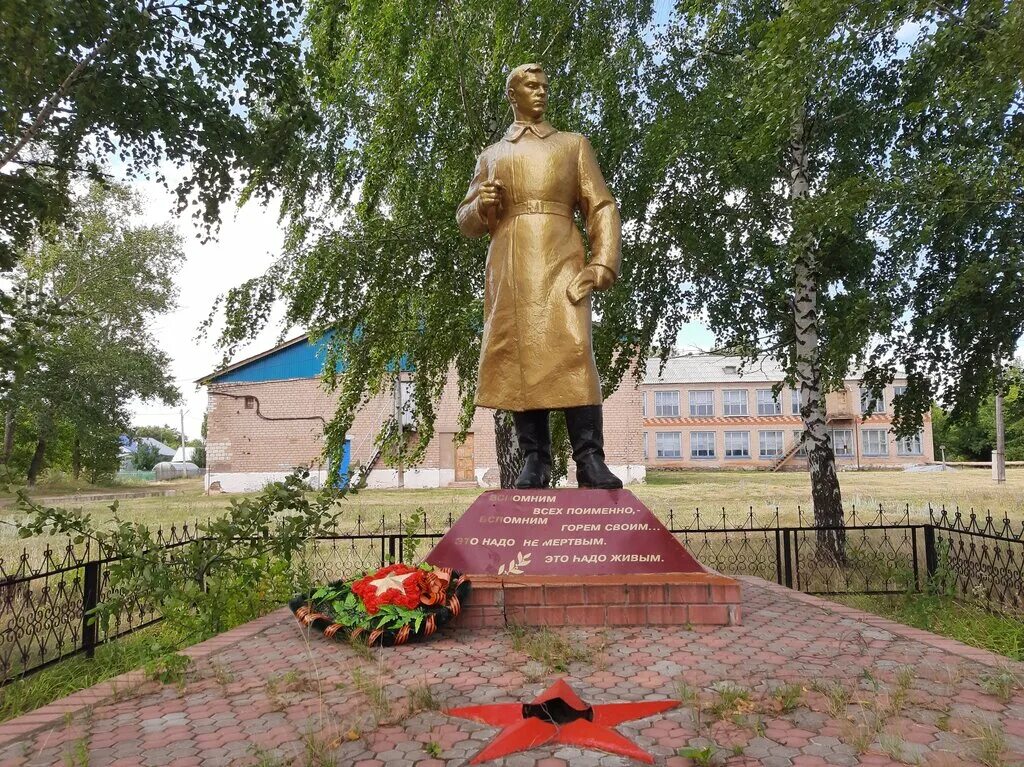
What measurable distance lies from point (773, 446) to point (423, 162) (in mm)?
36591

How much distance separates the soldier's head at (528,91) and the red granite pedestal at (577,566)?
96.7 inches

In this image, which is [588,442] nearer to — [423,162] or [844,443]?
[423,162]

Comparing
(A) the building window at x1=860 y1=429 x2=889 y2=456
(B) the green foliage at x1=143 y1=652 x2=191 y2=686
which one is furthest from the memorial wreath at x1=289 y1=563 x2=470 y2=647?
(A) the building window at x1=860 y1=429 x2=889 y2=456

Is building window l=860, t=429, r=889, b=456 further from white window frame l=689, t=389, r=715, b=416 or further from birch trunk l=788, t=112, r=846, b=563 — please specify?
birch trunk l=788, t=112, r=846, b=563

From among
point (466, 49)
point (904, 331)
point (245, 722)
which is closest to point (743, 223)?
point (904, 331)

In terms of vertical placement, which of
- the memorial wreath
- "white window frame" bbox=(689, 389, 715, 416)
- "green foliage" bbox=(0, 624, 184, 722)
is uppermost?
"white window frame" bbox=(689, 389, 715, 416)

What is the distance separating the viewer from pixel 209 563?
15.3ft

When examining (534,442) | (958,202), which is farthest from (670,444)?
(534,442)

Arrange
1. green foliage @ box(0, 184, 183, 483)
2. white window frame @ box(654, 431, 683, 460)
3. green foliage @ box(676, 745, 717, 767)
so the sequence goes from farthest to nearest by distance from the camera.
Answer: white window frame @ box(654, 431, 683, 460)
green foliage @ box(0, 184, 183, 483)
green foliage @ box(676, 745, 717, 767)

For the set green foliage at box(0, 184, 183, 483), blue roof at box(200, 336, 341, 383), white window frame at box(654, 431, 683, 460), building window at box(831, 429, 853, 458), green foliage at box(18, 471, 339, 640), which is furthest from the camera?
white window frame at box(654, 431, 683, 460)

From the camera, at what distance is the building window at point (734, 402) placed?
4091cm

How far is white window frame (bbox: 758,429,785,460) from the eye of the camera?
133 feet

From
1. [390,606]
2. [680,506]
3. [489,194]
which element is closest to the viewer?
[390,606]

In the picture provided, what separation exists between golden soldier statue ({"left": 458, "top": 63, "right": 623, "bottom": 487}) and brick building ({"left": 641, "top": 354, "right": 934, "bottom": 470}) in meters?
35.9
